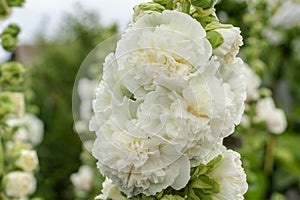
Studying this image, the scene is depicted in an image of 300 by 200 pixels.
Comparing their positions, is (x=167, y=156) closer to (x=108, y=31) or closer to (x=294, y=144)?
(x=108, y=31)

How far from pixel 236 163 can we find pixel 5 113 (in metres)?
0.62

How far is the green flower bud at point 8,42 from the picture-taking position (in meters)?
1.24

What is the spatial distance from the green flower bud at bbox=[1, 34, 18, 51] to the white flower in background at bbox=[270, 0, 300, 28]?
2580 millimetres

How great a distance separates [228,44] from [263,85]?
2871mm

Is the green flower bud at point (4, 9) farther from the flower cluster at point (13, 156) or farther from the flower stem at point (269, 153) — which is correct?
the flower stem at point (269, 153)

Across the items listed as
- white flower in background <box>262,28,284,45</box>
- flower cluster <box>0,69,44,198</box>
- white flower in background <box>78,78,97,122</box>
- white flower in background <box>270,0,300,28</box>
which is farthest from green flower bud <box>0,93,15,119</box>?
white flower in background <box>262,28,284,45</box>

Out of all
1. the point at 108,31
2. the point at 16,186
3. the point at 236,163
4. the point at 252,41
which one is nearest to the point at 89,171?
the point at 108,31

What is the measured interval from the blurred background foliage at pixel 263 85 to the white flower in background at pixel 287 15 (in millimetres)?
34

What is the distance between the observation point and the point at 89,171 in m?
2.46

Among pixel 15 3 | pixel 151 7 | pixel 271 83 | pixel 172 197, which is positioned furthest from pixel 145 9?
pixel 271 83

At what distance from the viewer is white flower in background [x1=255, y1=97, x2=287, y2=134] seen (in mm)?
1918

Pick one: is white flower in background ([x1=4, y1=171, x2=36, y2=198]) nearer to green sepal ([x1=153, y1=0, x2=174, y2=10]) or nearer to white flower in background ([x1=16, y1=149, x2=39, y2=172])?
white flower in background ([x1=16, y1=149, x2=39, y2=172])

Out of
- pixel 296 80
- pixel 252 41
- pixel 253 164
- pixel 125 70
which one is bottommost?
pixel 296 80

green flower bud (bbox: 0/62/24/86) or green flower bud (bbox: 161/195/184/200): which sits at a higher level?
green flower bud (bbox: 161/195/184/200)
